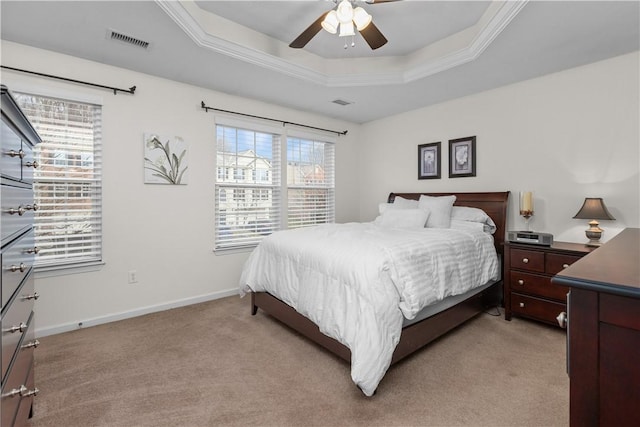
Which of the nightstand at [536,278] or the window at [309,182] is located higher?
the window at [309,182]

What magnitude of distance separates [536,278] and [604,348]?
98.2 inches

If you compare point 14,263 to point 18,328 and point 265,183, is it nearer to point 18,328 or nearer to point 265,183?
point 18,328

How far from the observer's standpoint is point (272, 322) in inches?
116

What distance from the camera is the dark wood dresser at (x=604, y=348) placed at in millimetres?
712

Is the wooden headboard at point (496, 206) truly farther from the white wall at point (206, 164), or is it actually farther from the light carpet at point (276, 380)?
the light carpet at point (276, 380)

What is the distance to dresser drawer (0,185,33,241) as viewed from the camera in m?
1.02

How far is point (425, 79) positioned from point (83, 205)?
147 inches

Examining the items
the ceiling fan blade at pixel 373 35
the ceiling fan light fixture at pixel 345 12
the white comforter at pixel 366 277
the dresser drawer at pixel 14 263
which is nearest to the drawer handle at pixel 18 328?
the dresser drawer at pixel 14 263

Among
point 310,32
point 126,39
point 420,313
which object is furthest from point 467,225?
point 126,39

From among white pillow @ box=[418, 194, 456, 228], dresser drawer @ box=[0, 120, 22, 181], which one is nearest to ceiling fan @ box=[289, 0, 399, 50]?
dresser drawer @ box=[0, 120, 22, 181]

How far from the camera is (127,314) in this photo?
10.1 feet

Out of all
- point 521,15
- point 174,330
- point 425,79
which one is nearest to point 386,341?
point 174,330

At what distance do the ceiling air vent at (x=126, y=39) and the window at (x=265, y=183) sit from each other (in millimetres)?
1204

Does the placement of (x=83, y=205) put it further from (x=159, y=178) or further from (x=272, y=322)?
(x=272, y=322)
